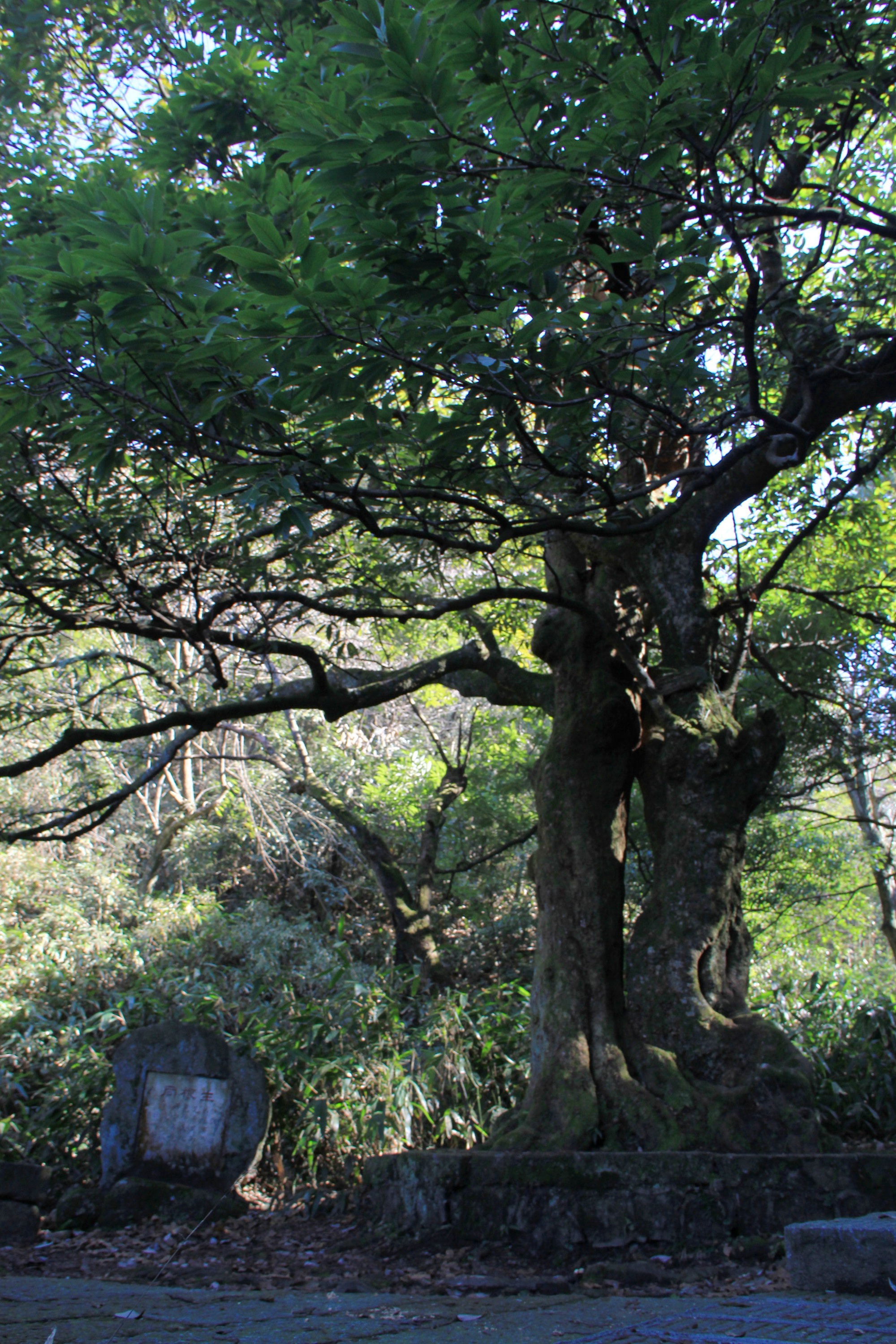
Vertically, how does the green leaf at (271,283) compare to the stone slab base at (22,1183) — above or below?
above

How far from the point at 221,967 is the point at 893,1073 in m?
6.97

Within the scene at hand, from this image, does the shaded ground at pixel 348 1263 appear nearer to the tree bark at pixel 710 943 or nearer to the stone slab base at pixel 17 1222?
the stone slab base at pixel 17 1222

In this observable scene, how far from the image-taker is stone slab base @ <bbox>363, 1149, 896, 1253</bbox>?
152 inches

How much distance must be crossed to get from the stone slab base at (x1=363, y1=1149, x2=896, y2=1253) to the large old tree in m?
0.35

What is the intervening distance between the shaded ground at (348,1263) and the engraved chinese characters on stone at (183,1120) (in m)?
0.56

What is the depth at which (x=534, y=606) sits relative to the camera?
830 centimetres

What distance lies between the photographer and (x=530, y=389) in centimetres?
302

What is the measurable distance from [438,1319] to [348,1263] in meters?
1.79

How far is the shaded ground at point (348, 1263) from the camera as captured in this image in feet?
11.5

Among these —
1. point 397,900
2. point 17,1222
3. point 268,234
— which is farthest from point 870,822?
point 17,1222

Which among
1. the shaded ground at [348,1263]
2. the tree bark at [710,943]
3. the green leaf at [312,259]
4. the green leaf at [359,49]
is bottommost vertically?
the shaded ground at [348,1263]

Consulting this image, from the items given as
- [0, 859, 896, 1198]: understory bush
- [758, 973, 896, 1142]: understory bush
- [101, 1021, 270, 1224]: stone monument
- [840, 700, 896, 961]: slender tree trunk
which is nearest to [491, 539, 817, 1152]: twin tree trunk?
[840, 700, 896, 961]: slender tree trunk

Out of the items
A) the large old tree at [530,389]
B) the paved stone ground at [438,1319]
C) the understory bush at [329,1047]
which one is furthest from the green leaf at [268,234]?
the understory bush at [329,1047]

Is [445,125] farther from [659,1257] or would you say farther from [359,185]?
[659,1257]
